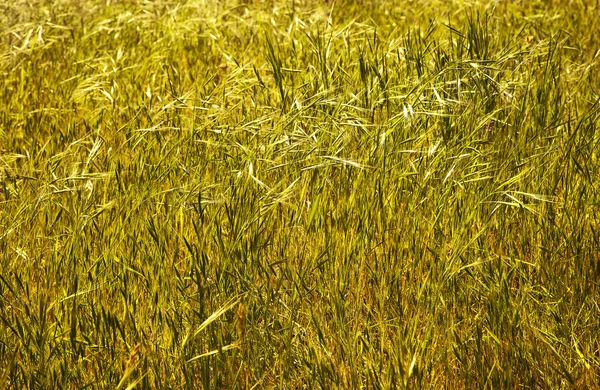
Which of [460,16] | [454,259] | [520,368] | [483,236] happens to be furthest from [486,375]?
[460,16]

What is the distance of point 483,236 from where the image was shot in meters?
1.96

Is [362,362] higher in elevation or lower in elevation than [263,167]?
lower

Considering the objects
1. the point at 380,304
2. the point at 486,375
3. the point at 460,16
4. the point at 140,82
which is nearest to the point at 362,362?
the point at 380,304

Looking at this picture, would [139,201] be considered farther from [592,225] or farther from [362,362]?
[592,225]

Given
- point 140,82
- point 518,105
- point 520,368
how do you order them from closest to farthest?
1. point 520,368
2. point 518,105
3. point 140,82

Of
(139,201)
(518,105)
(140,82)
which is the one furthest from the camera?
(140,82)

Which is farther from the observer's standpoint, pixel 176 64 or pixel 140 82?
pixel 176 64

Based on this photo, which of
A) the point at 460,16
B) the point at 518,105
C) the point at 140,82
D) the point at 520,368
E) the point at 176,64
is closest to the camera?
the point at 520,368

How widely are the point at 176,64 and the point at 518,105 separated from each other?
1.68 m

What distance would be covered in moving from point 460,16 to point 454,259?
295 centimetres

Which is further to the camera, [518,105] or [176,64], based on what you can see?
[176,64]

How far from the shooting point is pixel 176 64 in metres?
3.66

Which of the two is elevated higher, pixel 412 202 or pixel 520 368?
pixel 412 202

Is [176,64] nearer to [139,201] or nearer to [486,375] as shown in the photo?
[139,201]
